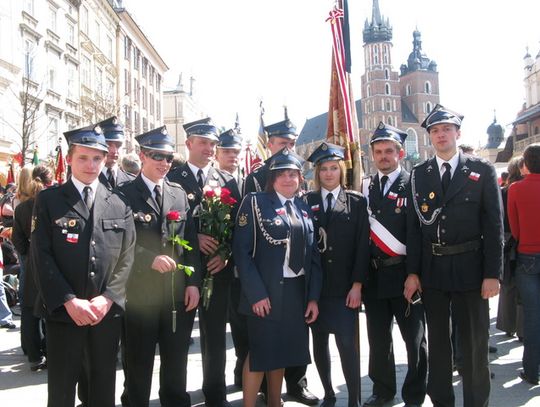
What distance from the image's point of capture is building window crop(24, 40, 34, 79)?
2705 centimetres

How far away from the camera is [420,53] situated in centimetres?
13938

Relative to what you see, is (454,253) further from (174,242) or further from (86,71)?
(86,71)

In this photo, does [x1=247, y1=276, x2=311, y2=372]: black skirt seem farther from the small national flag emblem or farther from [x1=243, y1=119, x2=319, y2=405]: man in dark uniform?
the small national flag emblem

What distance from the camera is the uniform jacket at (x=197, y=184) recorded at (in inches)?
204

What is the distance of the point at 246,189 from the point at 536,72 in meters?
77.4

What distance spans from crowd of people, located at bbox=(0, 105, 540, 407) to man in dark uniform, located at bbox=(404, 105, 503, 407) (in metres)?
0.01

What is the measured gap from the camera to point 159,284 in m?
4.55

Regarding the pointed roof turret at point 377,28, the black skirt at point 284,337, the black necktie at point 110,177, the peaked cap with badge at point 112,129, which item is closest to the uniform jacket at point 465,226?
the black skirt at point 284,337

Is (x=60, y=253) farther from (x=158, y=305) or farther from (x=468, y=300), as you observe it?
(x=468, y=300)

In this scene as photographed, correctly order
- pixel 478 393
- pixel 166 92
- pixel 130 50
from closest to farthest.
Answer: pixel 478 393, pixel 130 50, pixel 166 92

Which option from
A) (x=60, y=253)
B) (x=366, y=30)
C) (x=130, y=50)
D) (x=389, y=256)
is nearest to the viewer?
(x=60, y=253)

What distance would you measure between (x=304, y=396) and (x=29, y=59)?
1073 inches

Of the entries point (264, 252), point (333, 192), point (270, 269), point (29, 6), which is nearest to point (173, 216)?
point (264, 252)

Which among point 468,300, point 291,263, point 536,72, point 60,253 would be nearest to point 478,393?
point 468,300
